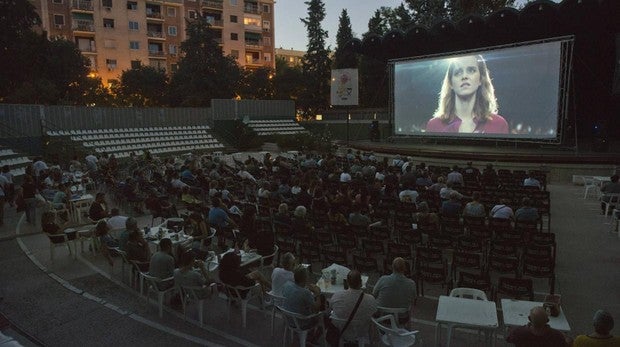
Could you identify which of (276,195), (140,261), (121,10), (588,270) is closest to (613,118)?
(588,270)

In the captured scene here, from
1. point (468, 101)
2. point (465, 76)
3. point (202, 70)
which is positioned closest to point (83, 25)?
point (202, 70)

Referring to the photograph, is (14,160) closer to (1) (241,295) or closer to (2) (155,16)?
(1) (241,295)

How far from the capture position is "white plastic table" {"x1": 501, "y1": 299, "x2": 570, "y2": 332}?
4.85 m

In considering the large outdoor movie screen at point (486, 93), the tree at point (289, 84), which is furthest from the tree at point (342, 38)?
the large outdoor movie screen at point (486, 93)

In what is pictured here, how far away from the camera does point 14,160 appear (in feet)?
65.4

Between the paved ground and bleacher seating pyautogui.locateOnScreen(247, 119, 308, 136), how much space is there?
25.9 meters

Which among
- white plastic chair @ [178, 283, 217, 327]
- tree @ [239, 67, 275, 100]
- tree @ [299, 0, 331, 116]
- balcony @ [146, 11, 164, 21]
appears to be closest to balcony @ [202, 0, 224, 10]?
balcony @ [146, 11, 164, 21]

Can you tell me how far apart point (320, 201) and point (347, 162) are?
27.6 ft

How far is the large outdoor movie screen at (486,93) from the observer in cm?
2145

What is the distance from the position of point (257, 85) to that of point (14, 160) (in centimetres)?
3098

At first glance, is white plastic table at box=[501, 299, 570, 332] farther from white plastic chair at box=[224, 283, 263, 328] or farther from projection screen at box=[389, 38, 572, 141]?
projection screen at box=[389, 38, 572, 141]

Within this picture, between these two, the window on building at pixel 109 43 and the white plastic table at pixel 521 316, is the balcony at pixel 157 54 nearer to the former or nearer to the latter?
the window on building at pixel 109 43

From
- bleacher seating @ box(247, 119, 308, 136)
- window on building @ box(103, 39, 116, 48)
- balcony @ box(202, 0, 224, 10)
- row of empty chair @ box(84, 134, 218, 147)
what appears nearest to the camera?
row of empty chair @ box(84, 134, 218, 147)

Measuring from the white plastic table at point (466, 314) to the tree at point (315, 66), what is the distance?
136 ft
